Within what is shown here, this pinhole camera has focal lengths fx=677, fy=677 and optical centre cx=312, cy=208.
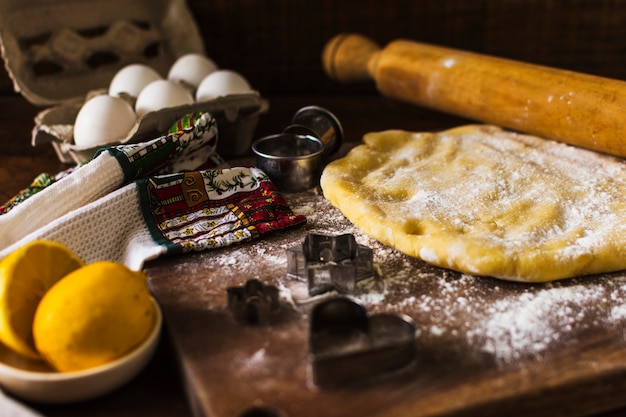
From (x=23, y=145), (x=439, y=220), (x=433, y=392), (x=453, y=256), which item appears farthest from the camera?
(x=23, y=145)

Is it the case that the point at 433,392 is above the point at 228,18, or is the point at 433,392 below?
below

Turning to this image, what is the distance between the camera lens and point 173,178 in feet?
4.49

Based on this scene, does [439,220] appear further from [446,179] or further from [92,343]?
[92,343]

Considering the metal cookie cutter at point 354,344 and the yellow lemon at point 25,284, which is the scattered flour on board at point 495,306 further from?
the yellow lemon at point 25,284

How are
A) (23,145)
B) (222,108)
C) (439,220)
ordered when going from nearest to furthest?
(439,220) → (222,108) → (23,145)

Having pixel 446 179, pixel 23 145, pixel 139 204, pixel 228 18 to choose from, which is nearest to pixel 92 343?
pixel 139 204

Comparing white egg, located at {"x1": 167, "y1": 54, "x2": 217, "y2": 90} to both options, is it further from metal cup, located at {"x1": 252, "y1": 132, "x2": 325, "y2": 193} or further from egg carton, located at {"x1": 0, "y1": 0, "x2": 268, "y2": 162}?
metal cup, located at {"x1": 252, "y1": 132, "x2": 325, "y2": 193}

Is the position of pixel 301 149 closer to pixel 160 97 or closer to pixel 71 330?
pixel 160 97

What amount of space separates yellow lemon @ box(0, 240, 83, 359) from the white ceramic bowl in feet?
0.07

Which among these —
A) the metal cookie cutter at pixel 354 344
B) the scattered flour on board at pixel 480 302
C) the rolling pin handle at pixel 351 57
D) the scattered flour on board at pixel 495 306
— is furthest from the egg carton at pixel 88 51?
the metal cookie cutter at pixel 354 344

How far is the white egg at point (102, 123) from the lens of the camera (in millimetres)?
1543

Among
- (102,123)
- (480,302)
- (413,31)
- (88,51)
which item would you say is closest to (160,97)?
(102,123)

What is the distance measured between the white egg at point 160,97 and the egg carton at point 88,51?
56 millimetres

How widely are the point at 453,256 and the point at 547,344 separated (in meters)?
0.22
